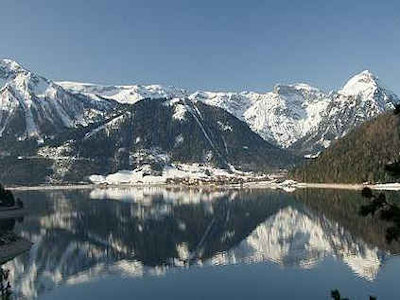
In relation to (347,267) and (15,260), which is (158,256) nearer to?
(15,260)

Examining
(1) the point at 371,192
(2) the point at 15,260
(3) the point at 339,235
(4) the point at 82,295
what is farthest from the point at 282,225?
(1) the point at 371,192

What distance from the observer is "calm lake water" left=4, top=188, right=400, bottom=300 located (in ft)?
292

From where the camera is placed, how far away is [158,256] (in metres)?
127

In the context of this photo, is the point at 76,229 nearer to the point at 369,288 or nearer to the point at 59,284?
the point at 59,284

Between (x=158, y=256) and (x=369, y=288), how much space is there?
176 ft

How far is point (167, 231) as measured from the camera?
168m

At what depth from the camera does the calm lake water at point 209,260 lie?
8888 cm

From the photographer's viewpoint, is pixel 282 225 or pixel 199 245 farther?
pixel 282 225

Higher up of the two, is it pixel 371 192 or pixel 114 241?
pixel 371 192

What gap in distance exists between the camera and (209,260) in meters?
119

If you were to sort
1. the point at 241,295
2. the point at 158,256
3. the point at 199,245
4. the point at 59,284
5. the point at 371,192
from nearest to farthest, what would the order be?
the point at 371,192, the point at 241,295, the point at 59,284, the point at 158,256, the point at 199,245

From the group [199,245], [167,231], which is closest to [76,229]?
[167,231]

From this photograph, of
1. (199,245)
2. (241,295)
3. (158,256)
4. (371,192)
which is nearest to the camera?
(371,192)

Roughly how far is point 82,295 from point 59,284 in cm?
1176
